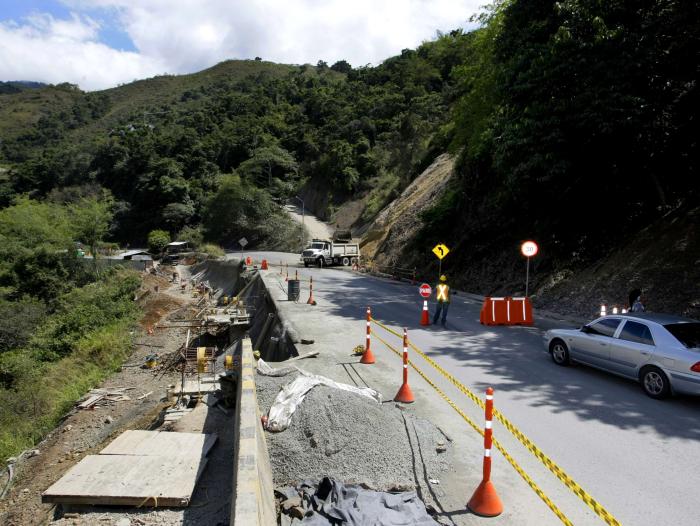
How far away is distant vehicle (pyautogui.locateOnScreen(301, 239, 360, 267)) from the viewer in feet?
138

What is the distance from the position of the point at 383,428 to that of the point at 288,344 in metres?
7.72

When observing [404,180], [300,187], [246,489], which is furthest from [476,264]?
[300,187]

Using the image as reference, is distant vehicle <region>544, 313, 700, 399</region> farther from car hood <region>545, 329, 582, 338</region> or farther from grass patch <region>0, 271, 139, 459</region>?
grass patch <region>0, 271, 139, 459</region>

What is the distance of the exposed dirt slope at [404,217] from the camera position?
38781mm

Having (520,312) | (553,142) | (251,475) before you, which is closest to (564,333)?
(520,312)

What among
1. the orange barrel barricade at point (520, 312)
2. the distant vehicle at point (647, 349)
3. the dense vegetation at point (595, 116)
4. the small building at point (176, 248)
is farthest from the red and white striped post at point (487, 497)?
the small building at point (176, 248)

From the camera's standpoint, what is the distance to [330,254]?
1656 inches

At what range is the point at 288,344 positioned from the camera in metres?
14.1

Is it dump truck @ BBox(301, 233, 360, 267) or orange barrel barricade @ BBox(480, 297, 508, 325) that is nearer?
orange barrel barricade @ BBox(480, 297, 508, 325)

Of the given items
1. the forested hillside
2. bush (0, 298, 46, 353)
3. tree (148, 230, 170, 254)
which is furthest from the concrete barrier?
tree (148, 230, 170, 254)

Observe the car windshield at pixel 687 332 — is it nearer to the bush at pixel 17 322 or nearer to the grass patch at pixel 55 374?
the grass patch at pixel 55 374

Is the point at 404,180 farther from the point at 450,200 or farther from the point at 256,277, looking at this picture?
the point at 256,277

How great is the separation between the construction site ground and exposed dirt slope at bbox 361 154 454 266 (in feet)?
63.7

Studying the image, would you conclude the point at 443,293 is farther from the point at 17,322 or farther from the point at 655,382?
the point at 17,322
